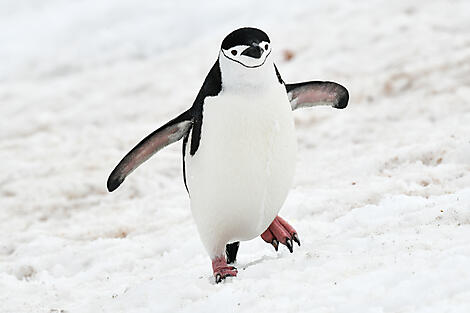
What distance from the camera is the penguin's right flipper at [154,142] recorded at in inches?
137

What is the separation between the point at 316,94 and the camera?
3744 mm

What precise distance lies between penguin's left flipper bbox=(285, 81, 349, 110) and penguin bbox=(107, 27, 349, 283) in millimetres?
298

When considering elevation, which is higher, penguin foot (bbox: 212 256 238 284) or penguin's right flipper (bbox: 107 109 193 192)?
penguin's right flipper (bbox: 107 109 193 192)

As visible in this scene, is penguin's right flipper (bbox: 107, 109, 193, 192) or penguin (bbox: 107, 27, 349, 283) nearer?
penguin (bbox: 107, 27, 349, 283)

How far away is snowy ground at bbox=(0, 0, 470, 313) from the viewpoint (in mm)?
3050

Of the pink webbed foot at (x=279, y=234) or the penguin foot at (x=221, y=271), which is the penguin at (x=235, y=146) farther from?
the pink webbed foot at (x=279, y=234)

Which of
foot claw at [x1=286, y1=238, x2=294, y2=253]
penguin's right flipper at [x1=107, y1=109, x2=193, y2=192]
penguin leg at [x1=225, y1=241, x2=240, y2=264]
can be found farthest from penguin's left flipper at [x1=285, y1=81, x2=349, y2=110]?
penguin leg at [x1=225, y1=241, x2=240, y2=264]

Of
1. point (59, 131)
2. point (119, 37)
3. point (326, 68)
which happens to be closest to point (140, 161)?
point (59, 131)

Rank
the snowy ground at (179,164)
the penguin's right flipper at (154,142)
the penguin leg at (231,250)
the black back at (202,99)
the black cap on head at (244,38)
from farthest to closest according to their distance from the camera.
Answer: the penguin leg at (231,250), the penguin's right flipper at (154,142), the black back at (202,99), the black cap on head at (244,38), the snowy ground at (179,164)

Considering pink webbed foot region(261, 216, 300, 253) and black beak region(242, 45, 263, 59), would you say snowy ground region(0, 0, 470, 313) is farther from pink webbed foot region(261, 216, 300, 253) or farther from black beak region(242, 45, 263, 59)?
black beak region(242, 45, 263, 59)

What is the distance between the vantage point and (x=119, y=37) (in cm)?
1516

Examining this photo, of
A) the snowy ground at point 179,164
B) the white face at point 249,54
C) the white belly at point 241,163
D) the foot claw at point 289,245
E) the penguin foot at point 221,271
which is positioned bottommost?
the snowy ground at point 179,164

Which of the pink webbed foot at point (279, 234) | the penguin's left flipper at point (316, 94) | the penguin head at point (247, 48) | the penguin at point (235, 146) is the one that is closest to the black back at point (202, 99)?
the penguin at point (235, 146)

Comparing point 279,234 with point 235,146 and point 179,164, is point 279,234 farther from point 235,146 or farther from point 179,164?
point 179,164
